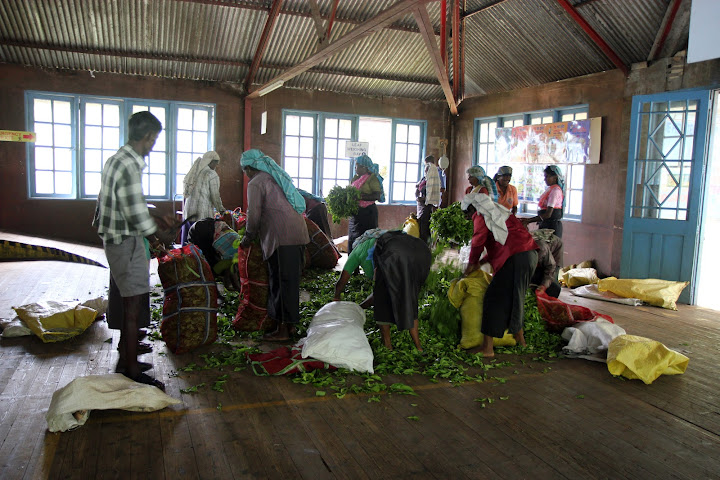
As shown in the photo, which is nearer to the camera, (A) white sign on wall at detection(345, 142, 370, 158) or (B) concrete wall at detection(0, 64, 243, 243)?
(B) concrete wall at detection(0, 64, 243, 243)

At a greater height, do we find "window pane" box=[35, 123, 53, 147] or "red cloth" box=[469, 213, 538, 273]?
"window pane" box=[35, 123, 53, 147]

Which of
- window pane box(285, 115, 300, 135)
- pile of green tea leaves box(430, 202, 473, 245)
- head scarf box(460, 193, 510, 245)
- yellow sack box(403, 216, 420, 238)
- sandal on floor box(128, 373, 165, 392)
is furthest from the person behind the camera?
window pane box(285, 115, 300, 135)

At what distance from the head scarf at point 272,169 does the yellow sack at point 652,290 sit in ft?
15.8

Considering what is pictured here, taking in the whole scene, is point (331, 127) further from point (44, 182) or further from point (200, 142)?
point (44, 182)

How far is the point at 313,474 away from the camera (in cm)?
283

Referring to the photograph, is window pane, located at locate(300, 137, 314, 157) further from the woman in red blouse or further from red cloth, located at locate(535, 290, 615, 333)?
the woman in red blouse

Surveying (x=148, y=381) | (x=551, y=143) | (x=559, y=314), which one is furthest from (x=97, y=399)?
(x=551, y=143)

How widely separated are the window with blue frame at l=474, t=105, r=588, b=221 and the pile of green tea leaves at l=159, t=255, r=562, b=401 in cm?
477

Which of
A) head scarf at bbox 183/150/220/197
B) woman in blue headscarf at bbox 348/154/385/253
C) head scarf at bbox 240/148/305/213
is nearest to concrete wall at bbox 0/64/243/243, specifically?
head scarf at bbox 183/150/220/197

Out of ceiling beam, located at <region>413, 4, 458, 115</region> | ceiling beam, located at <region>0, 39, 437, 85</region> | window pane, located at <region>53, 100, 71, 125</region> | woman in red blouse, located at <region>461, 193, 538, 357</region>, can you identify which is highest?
ceiling beam, located at <region>0, 39, 437, 85</region>

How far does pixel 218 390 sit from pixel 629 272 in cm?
636

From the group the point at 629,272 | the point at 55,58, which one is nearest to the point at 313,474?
the point at 629,272

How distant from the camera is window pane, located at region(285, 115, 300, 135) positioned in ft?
39.1

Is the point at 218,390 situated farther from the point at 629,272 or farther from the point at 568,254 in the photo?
the point at 568,254
